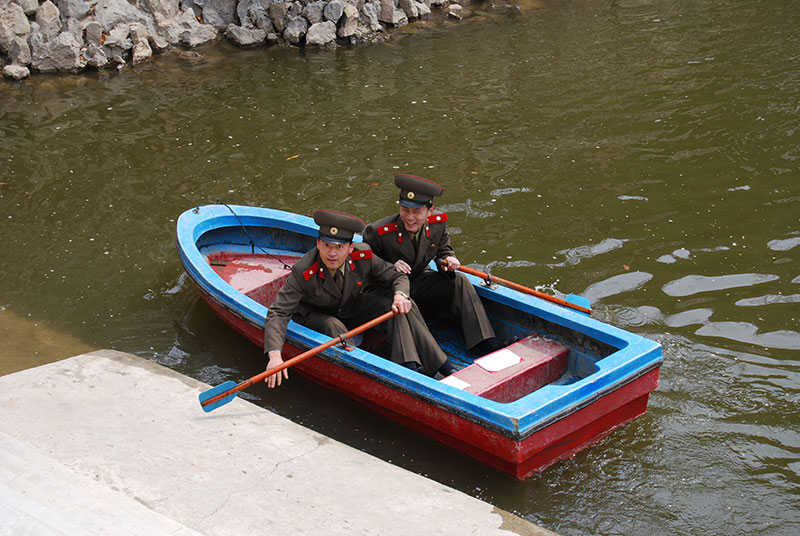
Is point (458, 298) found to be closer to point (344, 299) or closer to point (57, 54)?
point (344, 299)

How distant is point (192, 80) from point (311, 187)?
19.0 feet

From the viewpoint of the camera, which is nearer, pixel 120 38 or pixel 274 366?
pixel 274 366

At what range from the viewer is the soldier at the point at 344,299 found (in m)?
5.86

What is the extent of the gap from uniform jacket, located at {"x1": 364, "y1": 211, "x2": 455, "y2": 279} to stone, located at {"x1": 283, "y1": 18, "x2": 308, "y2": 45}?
10897 mm

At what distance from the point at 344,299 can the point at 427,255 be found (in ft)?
2.78

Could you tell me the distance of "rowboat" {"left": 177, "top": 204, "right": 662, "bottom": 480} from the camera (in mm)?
5145

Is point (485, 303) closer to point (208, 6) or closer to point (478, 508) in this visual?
point (478, 508)

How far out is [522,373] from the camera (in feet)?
18.8

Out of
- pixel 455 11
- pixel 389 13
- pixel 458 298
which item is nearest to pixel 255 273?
pixel 458 298

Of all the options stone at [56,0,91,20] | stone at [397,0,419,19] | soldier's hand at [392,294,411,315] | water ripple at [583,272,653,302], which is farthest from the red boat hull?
stone at [397,0,419,19]

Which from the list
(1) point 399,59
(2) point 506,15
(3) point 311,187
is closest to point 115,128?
(3) point 311,187

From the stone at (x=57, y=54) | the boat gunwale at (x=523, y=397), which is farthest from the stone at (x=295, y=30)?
the boat gunwale at (x=523, y=397)

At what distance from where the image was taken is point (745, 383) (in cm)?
604

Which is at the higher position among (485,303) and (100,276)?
(485,303)
